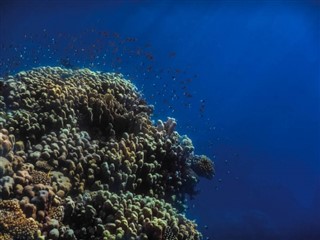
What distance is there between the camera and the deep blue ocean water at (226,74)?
1828 cm

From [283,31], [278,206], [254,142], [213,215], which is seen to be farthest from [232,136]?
[213,215]

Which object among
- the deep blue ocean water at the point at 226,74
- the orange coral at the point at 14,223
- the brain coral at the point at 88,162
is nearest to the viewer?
the orange coral at the point at 14,223

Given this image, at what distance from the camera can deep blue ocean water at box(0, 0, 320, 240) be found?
720 inches

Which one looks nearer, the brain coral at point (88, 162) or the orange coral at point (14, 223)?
the orange coral at point (14, 223)

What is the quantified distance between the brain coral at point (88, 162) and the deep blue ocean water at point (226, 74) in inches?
124

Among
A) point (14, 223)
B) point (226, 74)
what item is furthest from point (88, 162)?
point (226, 74)

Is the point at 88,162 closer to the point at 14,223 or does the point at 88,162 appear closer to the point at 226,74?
the point at 14,223

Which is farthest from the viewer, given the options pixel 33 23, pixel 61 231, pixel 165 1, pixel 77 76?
pixel 33 23

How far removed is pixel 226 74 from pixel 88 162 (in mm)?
101008

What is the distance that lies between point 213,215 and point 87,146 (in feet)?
70.3

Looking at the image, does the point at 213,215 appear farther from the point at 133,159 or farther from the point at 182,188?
the point at 133,159

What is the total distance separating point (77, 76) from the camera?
8.63 m

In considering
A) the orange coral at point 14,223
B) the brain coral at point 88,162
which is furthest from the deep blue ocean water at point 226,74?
the orange coral at point 14,223

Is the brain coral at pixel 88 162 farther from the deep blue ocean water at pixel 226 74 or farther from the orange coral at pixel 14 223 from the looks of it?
the deep blue ocean water at pixel 226 74
